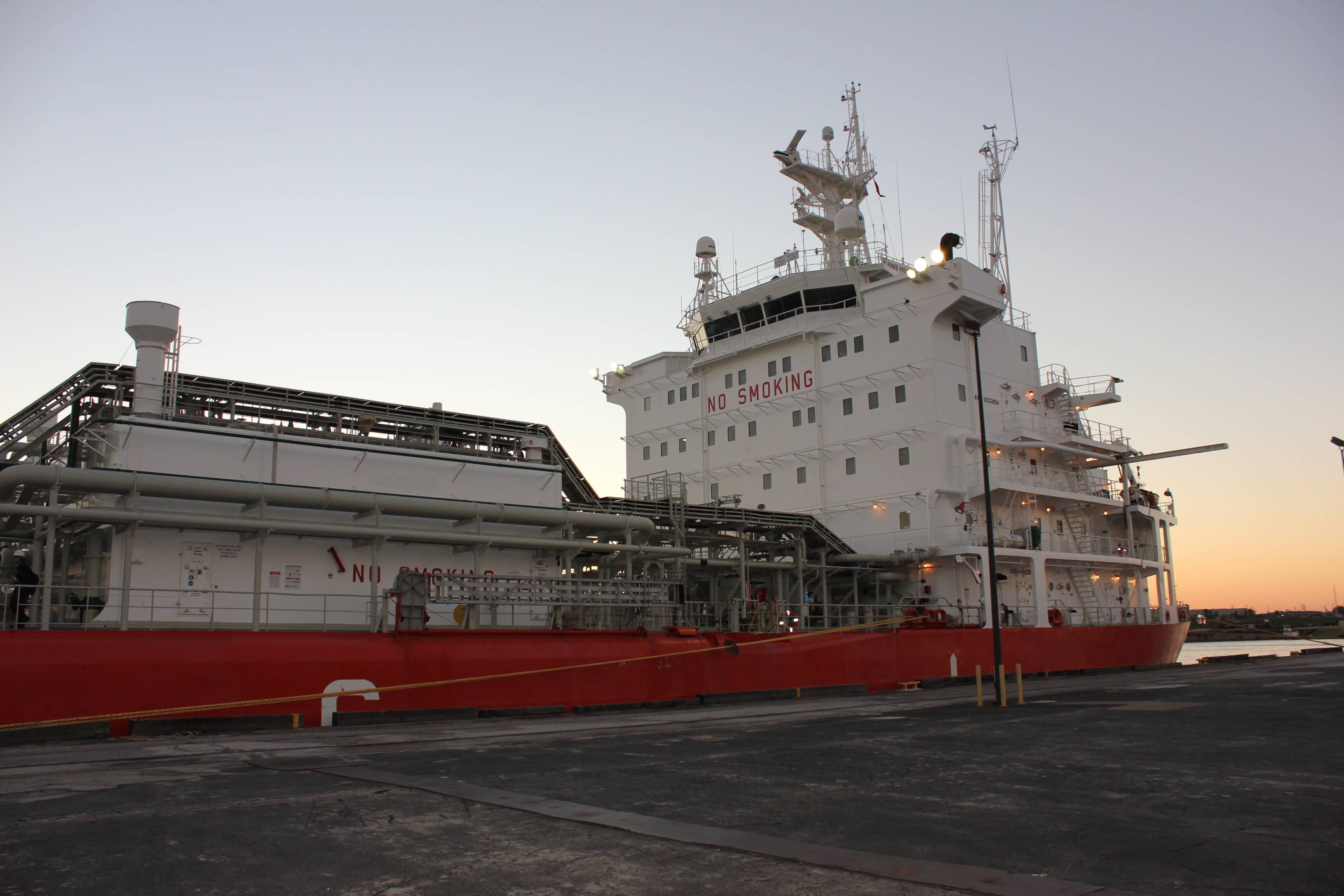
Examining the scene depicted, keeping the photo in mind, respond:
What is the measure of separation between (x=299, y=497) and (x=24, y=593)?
5.93 meters

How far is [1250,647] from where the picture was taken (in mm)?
102625

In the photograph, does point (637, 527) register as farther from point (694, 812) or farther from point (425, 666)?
point (694, 812)

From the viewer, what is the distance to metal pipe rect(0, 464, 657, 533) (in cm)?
1580

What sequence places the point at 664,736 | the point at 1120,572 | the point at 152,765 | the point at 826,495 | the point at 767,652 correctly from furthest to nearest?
the point at 1120,572, the point at 826,495, the point at 767,652, the point at 664,736, the point at 152,765

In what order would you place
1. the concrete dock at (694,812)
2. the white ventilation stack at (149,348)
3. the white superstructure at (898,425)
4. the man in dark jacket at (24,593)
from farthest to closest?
1. the white superstructure at (898,425)
2. the white ventilation stack at (149,348)
3. the man in dark jacket at (24,593)
4. the concrete dock at (694,812)

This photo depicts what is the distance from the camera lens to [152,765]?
10305mm

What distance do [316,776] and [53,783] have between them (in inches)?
92.3

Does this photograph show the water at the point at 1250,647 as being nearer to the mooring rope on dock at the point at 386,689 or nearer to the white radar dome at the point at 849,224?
the white radar dome at the point at 849,224

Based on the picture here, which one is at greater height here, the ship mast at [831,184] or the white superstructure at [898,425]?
the ship mast at [831,184]

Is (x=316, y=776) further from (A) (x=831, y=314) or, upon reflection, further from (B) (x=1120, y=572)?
(B) (x=1120, y=572)

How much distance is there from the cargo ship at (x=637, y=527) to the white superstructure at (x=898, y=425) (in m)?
0.11

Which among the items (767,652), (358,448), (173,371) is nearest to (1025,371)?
(767,652)

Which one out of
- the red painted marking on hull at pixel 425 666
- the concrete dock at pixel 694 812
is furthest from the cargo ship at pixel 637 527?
the concrete dock at pixel 694 812

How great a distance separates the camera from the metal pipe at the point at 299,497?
15797mm
